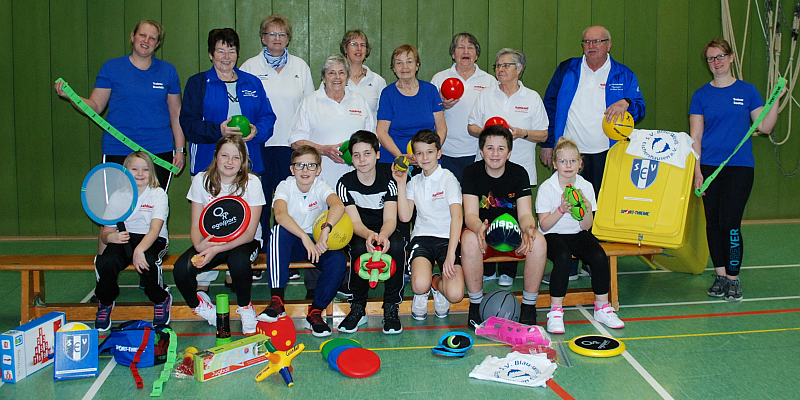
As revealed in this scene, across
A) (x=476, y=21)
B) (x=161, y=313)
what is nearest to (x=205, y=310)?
(x=161, y=313)

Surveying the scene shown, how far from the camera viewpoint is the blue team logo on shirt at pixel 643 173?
15.5ft

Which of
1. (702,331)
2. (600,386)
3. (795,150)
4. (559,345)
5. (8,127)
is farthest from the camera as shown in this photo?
(795,150)

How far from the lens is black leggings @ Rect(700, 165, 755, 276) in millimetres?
4797

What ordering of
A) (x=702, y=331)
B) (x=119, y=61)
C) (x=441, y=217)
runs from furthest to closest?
1. (x=119, y=61)
2. (x=441, y=217)
3. (x=702, y=331)

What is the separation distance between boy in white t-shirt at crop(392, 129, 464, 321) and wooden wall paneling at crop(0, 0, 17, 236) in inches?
196

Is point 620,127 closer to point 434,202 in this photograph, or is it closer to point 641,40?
point 434,202

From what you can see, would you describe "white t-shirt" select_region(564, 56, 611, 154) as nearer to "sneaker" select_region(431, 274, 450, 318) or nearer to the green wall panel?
"sneaker" select_region(431, 274, 450, 318)

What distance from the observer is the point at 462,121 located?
18.2ft

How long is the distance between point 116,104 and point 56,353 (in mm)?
2209

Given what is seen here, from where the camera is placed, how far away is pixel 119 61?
191 inches

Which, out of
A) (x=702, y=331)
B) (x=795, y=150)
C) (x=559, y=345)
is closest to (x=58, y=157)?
(x=559, y=345)

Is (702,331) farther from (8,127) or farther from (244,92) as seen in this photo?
(8,127)

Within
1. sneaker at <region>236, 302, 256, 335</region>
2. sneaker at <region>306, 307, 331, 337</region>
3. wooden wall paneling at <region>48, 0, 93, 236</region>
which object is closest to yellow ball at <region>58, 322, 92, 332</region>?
sneaker at <region>236, 302, 256, 335</region>

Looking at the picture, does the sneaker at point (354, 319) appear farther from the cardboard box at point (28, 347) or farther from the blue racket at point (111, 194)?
the cardboard box at point (28, 347)
